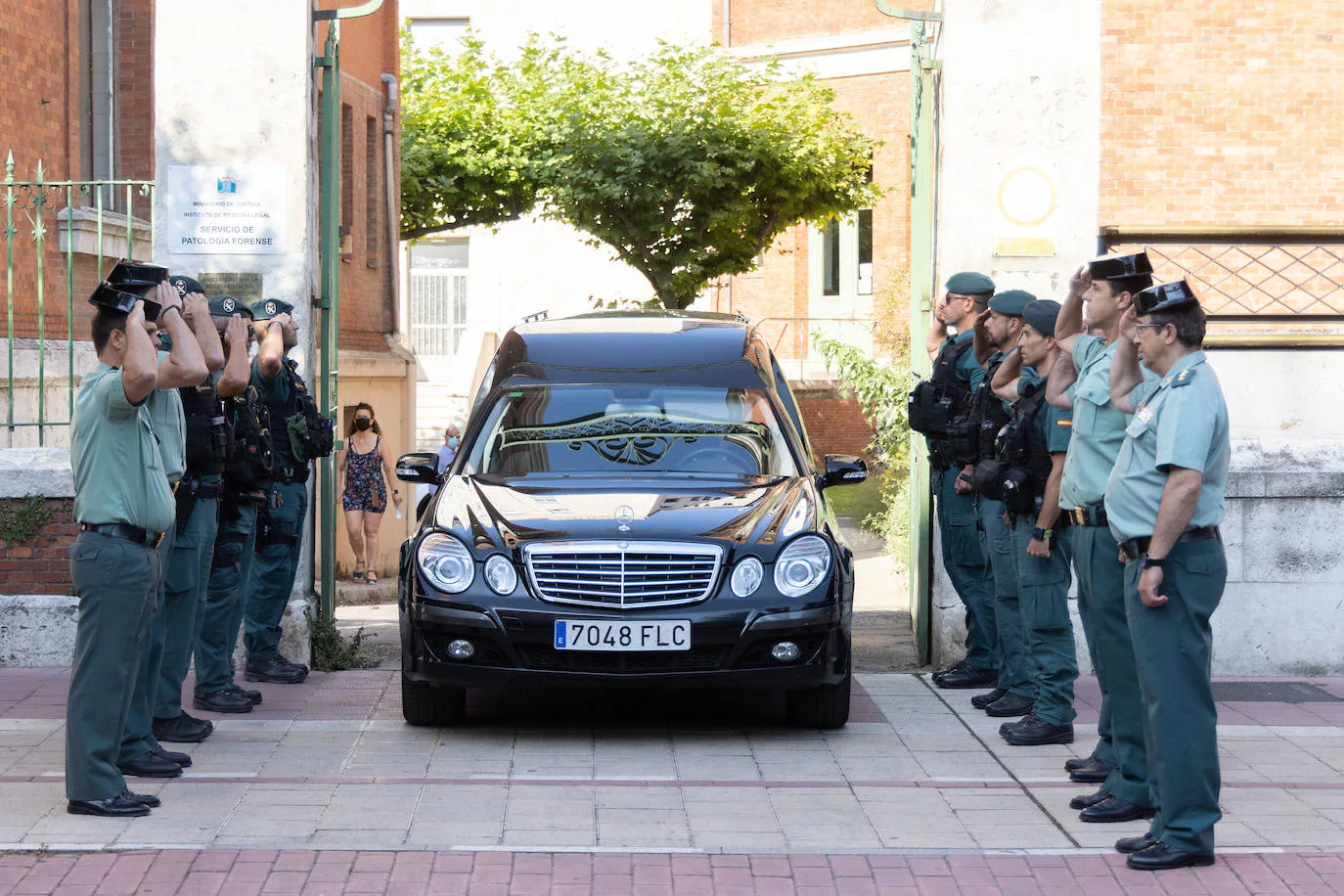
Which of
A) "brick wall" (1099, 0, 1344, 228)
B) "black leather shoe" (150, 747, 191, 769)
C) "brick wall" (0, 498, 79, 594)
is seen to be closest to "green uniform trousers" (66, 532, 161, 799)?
"black leather shoe" (150, 747, 191, 769)

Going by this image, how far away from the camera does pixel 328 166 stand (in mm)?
10203

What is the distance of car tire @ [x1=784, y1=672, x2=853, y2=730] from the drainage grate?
2.31m

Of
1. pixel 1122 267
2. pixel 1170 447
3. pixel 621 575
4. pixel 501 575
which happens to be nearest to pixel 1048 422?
pixel 1122 267

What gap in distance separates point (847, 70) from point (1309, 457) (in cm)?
2408

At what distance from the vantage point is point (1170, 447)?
18.0 ft

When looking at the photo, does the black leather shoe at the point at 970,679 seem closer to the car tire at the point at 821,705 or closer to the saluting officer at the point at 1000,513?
the saluting officer at the point at 1000,513

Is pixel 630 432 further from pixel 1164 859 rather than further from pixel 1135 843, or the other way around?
pixel 1164 859

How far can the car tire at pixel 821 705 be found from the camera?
774cm

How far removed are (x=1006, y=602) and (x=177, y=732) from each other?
3.88 meters

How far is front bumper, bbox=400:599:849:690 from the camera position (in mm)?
7199

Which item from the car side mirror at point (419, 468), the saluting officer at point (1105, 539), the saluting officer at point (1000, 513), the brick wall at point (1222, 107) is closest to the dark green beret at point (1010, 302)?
the saluting officer at point (1000, 513)

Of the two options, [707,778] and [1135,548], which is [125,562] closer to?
[707,778]

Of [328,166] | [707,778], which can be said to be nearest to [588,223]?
[328,166]

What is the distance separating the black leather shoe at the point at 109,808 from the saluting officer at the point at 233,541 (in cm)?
176
